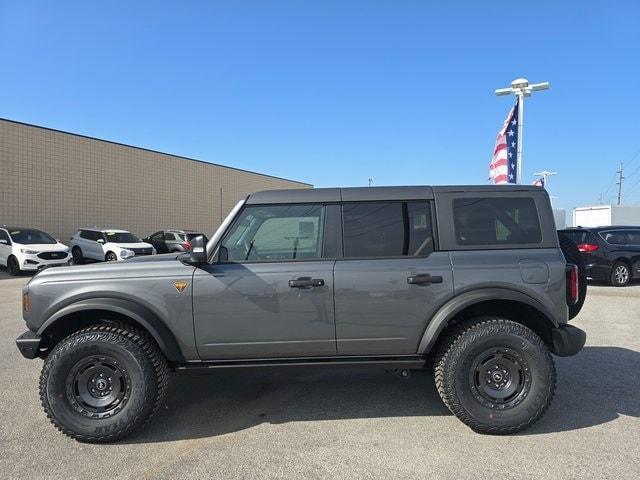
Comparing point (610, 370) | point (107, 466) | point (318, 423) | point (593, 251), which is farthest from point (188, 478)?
point (593, 251)

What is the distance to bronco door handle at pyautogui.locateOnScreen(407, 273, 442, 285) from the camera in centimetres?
379

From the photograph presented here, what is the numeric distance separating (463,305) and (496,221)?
2.67ft

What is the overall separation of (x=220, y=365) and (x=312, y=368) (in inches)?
29.6

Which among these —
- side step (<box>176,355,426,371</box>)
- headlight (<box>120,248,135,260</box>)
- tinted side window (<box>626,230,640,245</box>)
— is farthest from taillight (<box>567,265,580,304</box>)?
headlight (<box>120,248,135,260</box>)

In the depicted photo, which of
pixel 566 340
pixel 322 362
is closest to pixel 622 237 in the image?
pixel 566 340

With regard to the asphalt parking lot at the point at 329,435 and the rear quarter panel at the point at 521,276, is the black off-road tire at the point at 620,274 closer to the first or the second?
the asphalt parking lot at the point at 329,435

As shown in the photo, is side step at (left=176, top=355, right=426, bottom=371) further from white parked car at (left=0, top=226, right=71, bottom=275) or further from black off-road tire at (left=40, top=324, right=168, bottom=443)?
white parked car at (left=0, top=226, right=71, bottom=275)

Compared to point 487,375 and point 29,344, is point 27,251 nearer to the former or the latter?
point 29,344

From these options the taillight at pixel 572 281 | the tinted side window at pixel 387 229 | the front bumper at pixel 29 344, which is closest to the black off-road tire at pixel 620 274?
the taillight at pixel 572 281

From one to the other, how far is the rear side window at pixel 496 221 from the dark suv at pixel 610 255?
9.64 metres

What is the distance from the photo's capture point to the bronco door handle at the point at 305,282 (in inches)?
148

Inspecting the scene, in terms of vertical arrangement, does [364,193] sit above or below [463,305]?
above

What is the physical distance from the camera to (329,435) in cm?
372

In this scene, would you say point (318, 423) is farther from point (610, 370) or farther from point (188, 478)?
point (610, 370)
